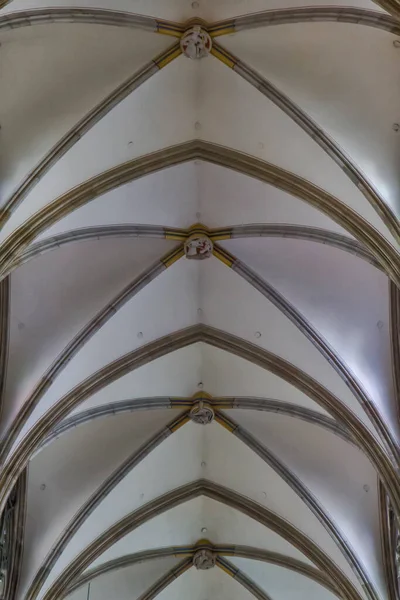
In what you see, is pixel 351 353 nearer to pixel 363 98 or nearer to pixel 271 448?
pixel 271 448

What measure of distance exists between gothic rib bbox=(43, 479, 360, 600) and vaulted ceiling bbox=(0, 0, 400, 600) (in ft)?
0.19

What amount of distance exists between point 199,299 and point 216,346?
3.92 feet

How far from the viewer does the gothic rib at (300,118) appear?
13867mm

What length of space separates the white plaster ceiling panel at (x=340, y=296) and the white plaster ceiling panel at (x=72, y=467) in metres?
4.65

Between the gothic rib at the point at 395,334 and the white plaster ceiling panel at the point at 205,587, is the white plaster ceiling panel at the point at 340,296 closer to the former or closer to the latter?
the gothic rib at the point at 395,334

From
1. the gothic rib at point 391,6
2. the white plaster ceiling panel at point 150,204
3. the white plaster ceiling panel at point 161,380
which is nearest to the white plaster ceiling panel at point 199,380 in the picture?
the white plaster ceiling panel at point 161,380

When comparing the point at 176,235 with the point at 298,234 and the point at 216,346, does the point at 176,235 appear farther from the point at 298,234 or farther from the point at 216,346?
the point at 216,346

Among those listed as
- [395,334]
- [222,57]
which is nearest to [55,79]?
[222,57]

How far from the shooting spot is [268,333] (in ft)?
57.6

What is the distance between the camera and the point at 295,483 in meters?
19.6

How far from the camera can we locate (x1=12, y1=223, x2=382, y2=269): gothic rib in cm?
1472

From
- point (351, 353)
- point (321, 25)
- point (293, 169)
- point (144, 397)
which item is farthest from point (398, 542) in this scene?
point (321, 25)

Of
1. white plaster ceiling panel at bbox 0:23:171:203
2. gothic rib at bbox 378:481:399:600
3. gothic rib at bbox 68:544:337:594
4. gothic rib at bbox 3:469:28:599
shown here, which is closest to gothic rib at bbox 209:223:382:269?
white plaster ceiling panel at bbox 0:23:171:203

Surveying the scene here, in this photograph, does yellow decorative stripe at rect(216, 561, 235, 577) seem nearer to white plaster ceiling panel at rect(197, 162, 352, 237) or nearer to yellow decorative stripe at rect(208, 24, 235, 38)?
white plaster ceiling panel at rect(197, 162, 352, 237)
